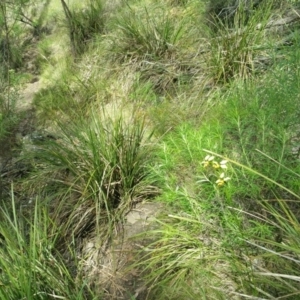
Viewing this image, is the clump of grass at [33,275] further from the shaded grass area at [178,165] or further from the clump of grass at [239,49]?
the clump of grass at [239,49]

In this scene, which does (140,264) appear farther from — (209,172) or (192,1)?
(192,1)

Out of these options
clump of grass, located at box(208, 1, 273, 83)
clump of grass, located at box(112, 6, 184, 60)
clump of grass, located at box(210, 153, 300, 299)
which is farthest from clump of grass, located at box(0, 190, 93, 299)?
clump of grass, located at box(112, 6, 184, 60)

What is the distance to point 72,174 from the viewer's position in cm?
287

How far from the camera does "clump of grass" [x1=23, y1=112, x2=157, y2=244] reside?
259cm

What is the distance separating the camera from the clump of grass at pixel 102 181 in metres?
2.59

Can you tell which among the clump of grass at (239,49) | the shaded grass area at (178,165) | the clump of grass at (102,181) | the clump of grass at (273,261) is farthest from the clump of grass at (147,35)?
the clump of grass at (273,261)

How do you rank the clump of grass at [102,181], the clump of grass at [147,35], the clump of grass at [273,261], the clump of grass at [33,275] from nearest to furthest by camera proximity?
the clump of grass at [273,261]
the clump of grass at [33,275]
the clump of grass at [102,181]
the clump of grass at [147,35]

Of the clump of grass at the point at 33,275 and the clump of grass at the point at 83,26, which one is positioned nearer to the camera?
the clump of grass at the point at 33,275

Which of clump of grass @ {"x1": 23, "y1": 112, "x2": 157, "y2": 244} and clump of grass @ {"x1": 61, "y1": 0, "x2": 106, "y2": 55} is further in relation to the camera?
clump of grass @ {"x1": 61, "y1": 0, "x2": 106, "y2": 55}

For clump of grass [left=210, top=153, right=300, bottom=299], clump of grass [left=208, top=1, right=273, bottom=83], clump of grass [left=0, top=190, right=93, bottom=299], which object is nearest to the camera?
clump of grass [left=210, top=153, right=300, bottom=299]

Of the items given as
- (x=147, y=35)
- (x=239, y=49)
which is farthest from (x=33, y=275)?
(x=147, y=35)

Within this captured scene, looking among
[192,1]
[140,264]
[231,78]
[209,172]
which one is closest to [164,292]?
[140,264]

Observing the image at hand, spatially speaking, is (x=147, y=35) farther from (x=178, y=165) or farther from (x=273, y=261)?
(x=273, y=261)

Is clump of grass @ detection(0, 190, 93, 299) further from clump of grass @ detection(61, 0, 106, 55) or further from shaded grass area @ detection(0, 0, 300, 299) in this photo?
clump of grass @ detection(61, 0, 106, 55)
